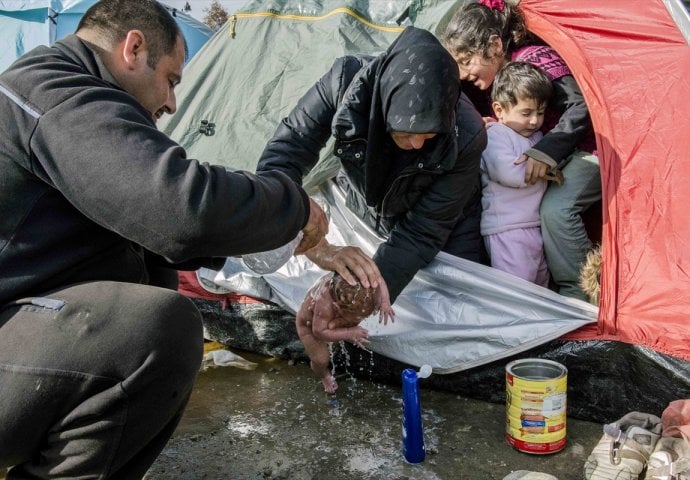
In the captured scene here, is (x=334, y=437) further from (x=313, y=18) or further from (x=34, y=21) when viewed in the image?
(x=34, y=21)

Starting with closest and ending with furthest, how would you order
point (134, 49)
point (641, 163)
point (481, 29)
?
point (134, 49), point (641, 163), point (481, 29)

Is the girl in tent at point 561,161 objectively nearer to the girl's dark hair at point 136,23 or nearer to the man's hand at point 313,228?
the man's hand at point 313,228

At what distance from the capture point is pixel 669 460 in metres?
1.77

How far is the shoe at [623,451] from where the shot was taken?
6.01ft

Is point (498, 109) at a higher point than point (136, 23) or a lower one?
lower

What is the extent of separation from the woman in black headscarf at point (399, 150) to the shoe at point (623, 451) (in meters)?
0.79

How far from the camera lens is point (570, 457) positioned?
80.0 inches

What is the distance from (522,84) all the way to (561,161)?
33cm

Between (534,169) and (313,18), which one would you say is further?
(313,18)

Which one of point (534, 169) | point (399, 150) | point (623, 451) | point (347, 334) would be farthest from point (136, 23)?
point (623, 451)

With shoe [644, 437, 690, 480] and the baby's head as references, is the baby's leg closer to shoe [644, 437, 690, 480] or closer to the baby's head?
the baby's head

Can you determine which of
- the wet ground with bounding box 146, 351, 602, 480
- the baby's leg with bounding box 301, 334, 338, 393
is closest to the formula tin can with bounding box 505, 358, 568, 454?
the wet ground with bounding box 146, 351, 602, 480

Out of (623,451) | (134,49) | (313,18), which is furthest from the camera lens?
(313,18)

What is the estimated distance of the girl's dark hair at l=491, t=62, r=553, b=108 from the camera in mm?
2531
